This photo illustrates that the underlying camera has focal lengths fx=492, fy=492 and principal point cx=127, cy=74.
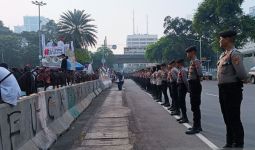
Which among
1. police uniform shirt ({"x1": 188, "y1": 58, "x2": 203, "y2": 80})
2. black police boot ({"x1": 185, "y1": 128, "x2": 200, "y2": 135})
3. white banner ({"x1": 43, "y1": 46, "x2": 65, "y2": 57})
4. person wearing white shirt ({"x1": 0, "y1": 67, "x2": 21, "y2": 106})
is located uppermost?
white banner ({"x1": 43, "y1": 46, "x2": 65, "y2": 57})

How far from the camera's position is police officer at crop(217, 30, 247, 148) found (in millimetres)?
8164

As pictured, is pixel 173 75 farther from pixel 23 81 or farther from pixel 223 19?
pixel 223 19

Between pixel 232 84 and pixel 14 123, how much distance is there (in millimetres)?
3632

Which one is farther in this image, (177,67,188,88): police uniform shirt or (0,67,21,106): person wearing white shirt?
(177,67,188,88): police uniform shirt

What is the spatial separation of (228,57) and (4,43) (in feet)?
331

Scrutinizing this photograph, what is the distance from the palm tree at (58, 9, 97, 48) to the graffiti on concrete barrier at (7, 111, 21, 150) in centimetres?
6232

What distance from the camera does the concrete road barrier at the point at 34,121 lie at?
737 cm

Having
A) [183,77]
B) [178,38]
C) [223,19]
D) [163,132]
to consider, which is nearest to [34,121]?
[163,132]

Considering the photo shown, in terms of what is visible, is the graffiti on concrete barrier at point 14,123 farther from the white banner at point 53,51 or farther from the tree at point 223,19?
the tree at point 223,19

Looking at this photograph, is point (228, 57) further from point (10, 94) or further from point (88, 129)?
point (88, 129)

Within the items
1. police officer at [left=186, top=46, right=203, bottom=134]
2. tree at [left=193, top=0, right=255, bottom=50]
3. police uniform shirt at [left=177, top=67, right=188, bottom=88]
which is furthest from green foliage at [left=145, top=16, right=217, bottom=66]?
police officer at [left=186, top=46, right=203, bottom=134]

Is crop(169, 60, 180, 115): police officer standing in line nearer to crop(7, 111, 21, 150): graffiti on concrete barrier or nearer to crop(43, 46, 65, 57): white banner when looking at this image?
crop(43, 46, 65, 57): white banner

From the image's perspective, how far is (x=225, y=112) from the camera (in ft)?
27.6

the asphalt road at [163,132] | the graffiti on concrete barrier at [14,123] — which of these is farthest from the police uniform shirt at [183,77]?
the graffiti on concrete barrier at [14,123]
